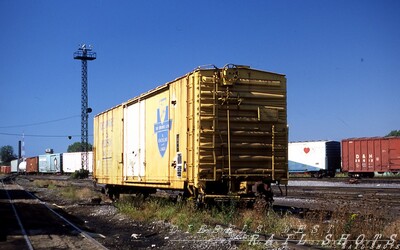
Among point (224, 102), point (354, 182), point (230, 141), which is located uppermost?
point (224, 102)

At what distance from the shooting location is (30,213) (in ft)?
55.3

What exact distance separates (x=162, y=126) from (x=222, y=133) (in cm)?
264

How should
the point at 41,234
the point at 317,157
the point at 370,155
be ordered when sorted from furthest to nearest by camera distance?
1. the point at 317,157
2. the point at 370,155
3. the point at 41,234

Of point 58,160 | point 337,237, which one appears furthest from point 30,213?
point 58,160

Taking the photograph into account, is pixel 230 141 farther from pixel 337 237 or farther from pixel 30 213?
pixel 30 213

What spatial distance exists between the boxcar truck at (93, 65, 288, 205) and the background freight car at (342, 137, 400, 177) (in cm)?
2726

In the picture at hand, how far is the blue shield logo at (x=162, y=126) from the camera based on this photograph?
13.2 metres

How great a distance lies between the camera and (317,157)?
146ft

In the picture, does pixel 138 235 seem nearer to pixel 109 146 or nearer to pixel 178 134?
pixel 178 134

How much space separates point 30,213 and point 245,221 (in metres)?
10.1

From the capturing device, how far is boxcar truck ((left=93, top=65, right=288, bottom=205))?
11.4 meters

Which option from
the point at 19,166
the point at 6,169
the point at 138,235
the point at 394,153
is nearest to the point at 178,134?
the point at 138,235

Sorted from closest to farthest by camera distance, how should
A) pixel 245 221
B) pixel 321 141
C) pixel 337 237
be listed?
1. pixel 337 237
2. pixel 245 221
3. pixel 321 141

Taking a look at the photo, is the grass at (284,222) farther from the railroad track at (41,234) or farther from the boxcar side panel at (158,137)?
the railroad track at (41,234)
